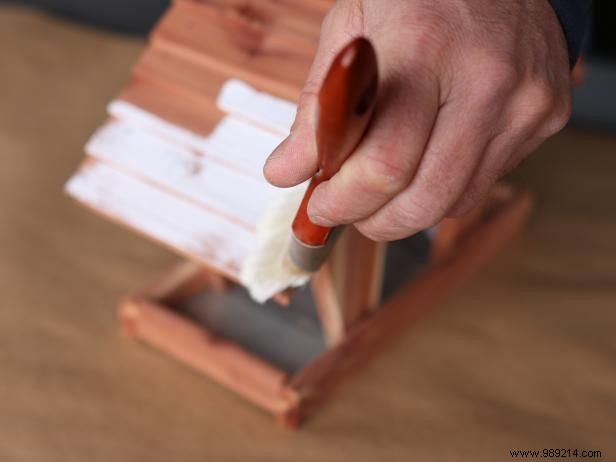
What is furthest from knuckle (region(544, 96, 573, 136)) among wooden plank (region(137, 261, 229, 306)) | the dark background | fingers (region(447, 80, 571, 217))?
the dark background

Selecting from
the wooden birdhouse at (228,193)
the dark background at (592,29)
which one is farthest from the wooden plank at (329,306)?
the dark background at (592,29)

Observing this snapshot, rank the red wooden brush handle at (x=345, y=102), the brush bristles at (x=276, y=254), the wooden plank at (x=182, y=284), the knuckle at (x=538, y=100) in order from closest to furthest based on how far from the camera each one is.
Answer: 1. the red wooden brush handle at (x=345, y=102)
2. the knuckle at (x=538, y=100)
3. the brush bristles at (x=276, y=254)
4. the wooden plank at (x=182, y=284)

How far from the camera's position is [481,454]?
0.74 metres

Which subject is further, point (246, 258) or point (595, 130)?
point (595, 130)

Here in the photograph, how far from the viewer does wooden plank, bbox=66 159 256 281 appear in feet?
2.09

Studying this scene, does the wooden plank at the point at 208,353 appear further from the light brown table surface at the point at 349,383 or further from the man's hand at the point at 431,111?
the man's hand at the point at 431,111

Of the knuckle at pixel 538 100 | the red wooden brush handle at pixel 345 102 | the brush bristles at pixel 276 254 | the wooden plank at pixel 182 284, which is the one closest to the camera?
the red wooden brush handle at pixel 345 102

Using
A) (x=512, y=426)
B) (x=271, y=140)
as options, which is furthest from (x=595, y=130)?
(x=271, y=140)

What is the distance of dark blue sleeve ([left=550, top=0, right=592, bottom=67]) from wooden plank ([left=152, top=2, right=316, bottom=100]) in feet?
0.73

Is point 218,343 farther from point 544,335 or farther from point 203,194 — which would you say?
point 544,335

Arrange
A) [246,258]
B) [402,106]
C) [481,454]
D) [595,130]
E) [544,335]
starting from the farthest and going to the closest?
1. [595,130]
2. [544,335]
3. [481,454]
4. [246,258]
5. [402,106]

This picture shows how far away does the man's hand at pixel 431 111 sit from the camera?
1.31 feet

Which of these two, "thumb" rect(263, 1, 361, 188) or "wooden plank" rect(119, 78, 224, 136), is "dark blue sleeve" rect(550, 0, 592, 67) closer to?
"thumb" rect(263, 1, 361, 188)

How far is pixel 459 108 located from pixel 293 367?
43 cm
